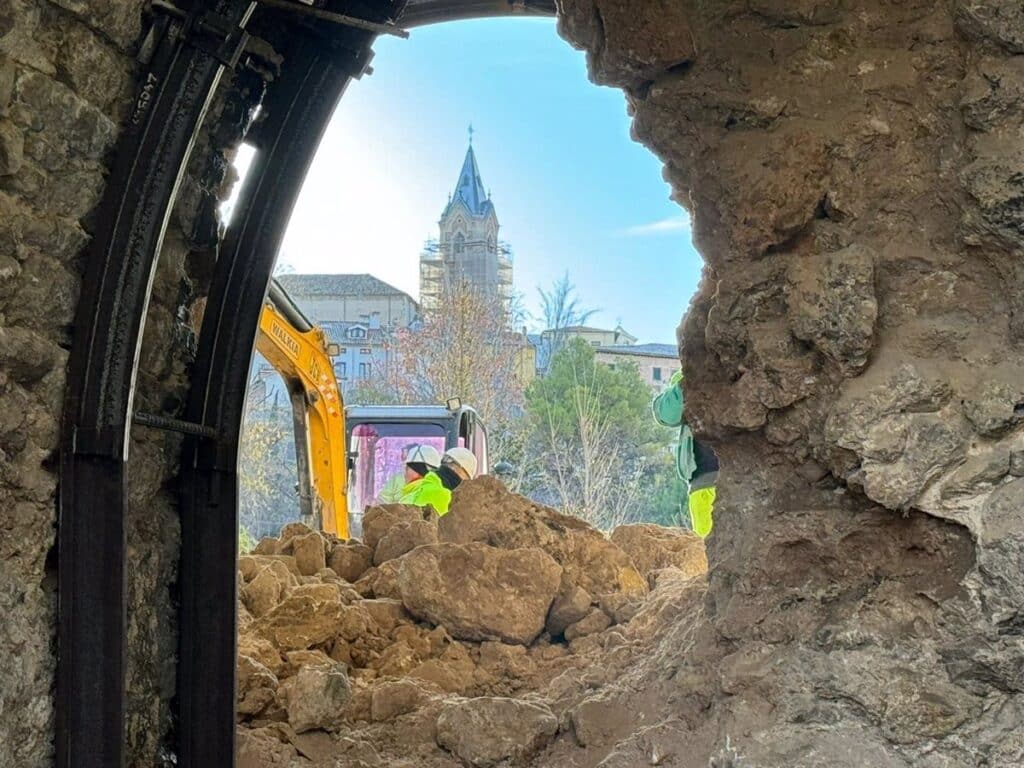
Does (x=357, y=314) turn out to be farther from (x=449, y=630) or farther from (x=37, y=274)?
(x=37, y=274)

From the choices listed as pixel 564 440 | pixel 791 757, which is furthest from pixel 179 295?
pixel 564 440

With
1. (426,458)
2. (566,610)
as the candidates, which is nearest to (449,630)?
(566,610)

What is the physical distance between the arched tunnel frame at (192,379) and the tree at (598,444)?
10677mm

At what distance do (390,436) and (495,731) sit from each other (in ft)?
22.1

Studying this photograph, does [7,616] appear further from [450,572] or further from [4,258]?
[450,572]

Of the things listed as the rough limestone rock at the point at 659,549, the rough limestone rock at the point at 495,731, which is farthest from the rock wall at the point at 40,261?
the rough limestone rock at the point at 659,549

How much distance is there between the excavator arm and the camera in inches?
228

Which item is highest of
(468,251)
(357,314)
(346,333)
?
(468,251)

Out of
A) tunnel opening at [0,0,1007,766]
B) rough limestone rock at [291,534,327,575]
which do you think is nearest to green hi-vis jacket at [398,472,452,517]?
rough limestone rock at [291,534,327,575]

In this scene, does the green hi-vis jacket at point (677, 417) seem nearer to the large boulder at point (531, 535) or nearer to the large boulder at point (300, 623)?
the large boulder at point (531, 535)

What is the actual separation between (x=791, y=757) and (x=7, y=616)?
153 centimetres

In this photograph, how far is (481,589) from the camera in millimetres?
3121

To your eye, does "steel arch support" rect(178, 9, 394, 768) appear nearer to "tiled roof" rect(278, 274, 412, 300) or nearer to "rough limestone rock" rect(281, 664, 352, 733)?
"rough limestone rock" rect(281, 664, 352, 733)

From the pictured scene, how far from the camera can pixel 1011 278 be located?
1.73 m
